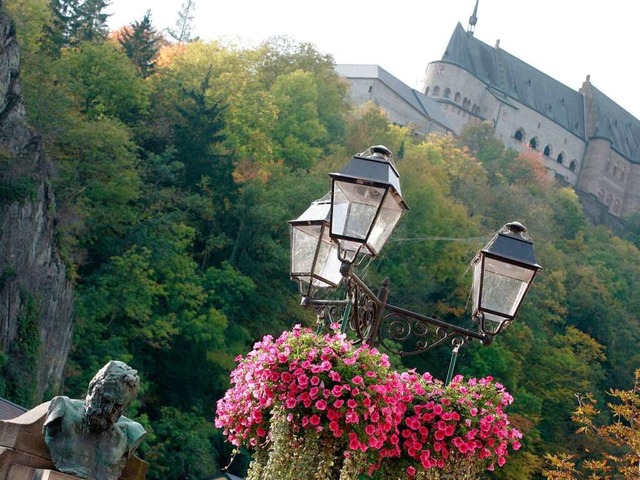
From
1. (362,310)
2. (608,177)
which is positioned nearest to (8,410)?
(362,310)

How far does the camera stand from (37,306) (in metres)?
31.8

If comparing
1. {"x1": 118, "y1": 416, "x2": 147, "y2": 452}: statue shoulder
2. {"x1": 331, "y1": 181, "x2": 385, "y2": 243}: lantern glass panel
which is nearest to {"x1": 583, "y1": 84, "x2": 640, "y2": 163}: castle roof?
{"x1": 331, "y1": 181, "x2": 385, "y2": 243}: lantern glass panel

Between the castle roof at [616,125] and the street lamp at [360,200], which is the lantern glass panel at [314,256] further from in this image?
the castle roof at [616,125]

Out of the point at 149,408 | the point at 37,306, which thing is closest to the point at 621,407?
the point at 37,306

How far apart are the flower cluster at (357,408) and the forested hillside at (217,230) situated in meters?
23.1

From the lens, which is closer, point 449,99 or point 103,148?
point 103,148

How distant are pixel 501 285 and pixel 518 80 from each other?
114m

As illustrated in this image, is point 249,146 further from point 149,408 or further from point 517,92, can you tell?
point 517,92

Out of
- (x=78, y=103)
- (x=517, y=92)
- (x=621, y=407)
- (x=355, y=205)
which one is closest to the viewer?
(x=355, y=205)

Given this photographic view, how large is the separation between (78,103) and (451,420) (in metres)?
39.6

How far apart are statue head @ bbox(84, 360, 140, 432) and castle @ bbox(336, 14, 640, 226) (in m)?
90.8

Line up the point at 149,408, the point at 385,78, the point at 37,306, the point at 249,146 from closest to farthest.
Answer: the point at 37,306, the point at 149,408, the point at 249,146, the point at 385,78

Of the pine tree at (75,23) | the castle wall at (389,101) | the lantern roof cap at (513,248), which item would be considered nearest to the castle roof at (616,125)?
the castle wall at (389,101)

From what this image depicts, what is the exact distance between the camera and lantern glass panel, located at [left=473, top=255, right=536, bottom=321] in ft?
25.4
